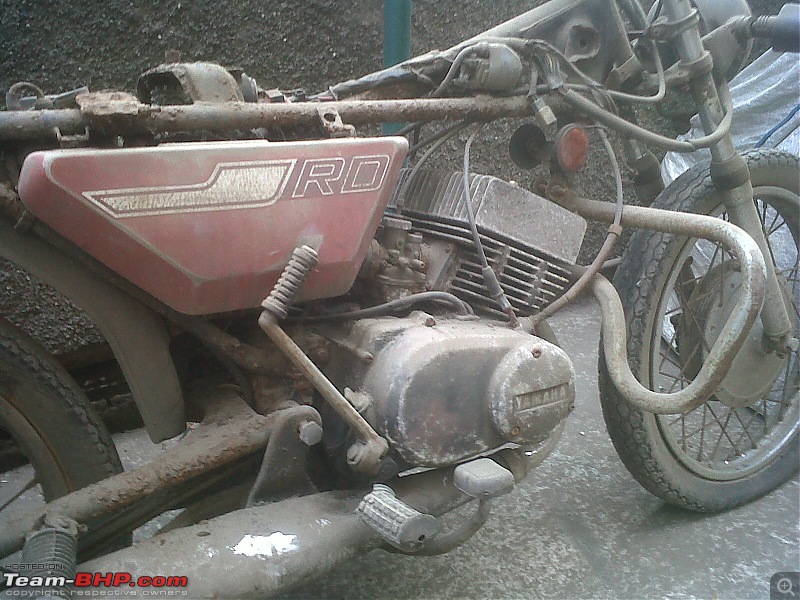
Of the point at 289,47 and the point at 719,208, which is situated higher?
the point at 289,47

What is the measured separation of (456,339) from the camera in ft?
3.43

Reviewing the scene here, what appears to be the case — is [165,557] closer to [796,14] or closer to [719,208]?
[719,208]

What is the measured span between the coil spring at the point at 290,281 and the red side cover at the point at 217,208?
0.05 metres

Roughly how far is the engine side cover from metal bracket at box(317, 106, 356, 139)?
31cm

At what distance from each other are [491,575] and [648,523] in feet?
1.40

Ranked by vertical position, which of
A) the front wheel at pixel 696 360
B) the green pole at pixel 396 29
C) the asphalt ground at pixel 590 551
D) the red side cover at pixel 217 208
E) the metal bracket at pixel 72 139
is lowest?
the asphalt ground at pixel 590 551

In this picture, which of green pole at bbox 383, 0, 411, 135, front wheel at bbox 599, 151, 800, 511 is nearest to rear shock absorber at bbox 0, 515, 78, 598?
front wheel at bbox 599, 151, 800, 511

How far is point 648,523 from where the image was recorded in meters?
1.53

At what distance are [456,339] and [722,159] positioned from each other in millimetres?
793

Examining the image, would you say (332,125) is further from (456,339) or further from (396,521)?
(396,521)

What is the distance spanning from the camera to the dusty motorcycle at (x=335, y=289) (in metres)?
0.89

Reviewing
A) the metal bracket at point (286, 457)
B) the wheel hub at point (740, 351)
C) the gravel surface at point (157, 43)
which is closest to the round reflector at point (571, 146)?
the wheel hub at point (740, 351)

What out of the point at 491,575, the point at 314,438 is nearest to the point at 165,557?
the point at 314,438

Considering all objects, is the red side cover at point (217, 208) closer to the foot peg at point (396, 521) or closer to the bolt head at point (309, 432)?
the bolt head at point (309, 432)
